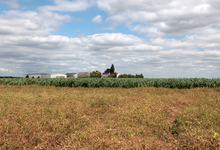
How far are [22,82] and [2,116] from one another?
23454mm

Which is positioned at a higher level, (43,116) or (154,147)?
(43,116)

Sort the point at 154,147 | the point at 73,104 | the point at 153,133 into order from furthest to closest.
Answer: the point at 73,104
the point at 153,133
the point at 154,147

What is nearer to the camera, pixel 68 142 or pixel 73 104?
pixel 68 142

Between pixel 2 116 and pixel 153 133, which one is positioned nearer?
pixel 153 133

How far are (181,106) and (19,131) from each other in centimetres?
968

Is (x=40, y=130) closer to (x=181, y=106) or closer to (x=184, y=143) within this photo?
(x=184, y=143)

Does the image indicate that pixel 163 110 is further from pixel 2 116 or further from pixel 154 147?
pixel 2 116

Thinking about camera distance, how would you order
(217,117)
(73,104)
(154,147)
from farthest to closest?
(73,104) → (217,117) → (154,147)

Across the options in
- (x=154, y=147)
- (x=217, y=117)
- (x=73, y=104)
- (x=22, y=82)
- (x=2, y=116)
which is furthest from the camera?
(x=22, y=82)

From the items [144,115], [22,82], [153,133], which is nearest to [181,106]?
[144,115]

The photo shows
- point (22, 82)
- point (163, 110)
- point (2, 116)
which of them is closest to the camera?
point (2, 116)

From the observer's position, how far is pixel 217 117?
28.8 ft

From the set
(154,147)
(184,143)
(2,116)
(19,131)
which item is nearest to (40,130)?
(19,131)

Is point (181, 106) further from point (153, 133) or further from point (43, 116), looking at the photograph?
point (43, 116)
